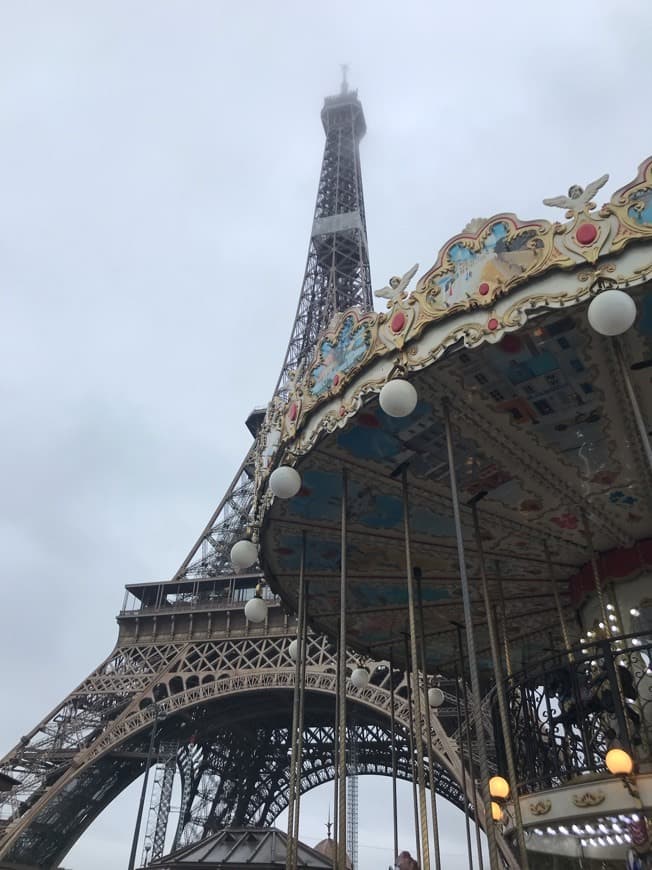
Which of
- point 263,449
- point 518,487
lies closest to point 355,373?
point 263,449

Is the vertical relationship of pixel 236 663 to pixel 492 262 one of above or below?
above

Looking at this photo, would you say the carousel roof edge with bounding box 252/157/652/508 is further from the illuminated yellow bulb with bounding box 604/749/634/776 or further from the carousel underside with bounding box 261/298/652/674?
the illuminated yellow bulb with bounding box 604/749/634/776

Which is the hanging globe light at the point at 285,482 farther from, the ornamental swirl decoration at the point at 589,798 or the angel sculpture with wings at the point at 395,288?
the ornamental swirl decoration at the point at 589,798

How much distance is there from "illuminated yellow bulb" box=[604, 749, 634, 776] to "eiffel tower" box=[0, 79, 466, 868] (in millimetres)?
12703

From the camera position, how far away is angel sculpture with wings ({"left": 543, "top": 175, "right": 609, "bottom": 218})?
20.2 feet

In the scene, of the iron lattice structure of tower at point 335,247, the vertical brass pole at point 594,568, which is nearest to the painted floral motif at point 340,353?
the vertical brass pole at point 594,568

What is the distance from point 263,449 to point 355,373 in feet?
8.20

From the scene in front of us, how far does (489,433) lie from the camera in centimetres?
826

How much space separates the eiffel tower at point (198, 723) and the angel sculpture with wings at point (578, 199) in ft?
42.7

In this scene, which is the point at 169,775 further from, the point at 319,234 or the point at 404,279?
the point at 319,234

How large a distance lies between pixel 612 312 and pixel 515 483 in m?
3.95

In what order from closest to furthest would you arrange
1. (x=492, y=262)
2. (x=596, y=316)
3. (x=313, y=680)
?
1. (x=596, y=316)
2. (x=492, y=262)
3. (x=313, y=680)

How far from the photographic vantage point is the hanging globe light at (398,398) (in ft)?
21.8

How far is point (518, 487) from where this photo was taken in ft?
30.9
